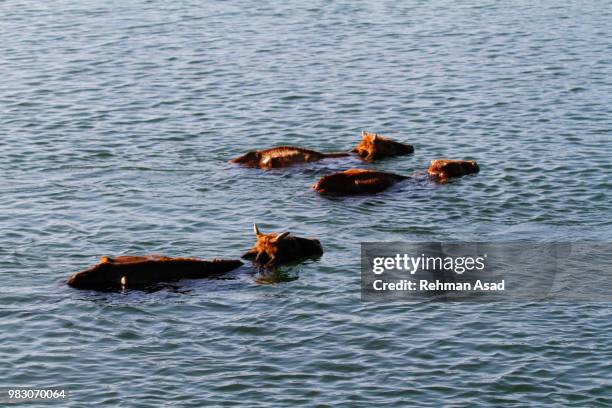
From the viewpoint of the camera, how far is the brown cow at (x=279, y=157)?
88.7 feet

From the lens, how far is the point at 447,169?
85.9 ft

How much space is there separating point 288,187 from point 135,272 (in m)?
6.40

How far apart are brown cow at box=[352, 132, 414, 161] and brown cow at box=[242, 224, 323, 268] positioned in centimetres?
630

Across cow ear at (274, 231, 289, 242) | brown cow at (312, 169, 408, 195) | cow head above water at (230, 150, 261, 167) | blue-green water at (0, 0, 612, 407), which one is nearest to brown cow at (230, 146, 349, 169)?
cow head above water at (230, 150, 261, 167)

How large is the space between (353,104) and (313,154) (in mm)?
6148

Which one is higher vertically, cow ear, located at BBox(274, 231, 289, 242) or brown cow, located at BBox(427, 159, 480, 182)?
cow ear, located at BBox(274, 231, 289, 242)

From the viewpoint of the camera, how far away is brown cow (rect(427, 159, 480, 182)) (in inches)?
1031

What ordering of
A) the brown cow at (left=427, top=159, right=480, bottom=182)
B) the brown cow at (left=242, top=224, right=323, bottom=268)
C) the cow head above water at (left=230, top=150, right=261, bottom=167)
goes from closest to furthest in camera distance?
the brown cow at (left=242, top=224, right=323, bottom=268) → the brown cow at (left=427, top=159, right=480, bottom=182) → the cow head above water at (left=230, top=150, right=261, bottom=167)

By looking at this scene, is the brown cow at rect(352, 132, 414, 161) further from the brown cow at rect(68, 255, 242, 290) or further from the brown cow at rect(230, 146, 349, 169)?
the brown cow at rect(68, 255, 242, 290)

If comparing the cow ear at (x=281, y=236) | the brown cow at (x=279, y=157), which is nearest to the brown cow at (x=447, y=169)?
the brown cow at (x=279, y=157)

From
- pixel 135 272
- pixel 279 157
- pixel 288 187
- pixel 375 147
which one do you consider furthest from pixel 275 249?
pixel 375 147

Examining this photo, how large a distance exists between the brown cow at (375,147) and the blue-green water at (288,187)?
0.52 metres

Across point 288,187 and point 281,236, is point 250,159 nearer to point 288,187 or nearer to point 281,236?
point 288,187

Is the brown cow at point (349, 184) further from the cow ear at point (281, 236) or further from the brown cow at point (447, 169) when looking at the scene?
the cow ear at point (281, 236)
